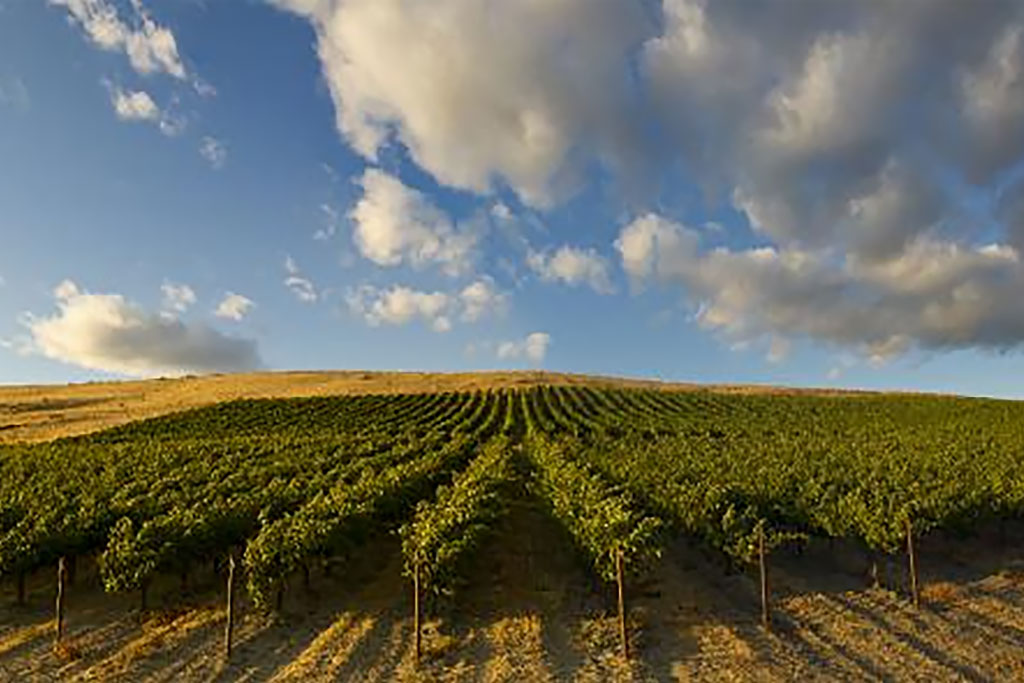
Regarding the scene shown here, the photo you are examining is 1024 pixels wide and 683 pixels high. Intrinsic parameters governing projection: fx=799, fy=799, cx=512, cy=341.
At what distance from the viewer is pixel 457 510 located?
932 inches

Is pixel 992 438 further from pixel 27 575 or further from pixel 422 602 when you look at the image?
pixel 27 575

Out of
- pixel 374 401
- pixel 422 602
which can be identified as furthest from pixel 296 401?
pixel 422 602

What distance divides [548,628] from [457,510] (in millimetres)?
5551

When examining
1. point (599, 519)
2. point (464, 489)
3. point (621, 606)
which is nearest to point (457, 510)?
point (599, 519)

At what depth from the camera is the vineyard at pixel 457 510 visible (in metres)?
20.5

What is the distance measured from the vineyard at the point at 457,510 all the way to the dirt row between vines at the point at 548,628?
0.29 m

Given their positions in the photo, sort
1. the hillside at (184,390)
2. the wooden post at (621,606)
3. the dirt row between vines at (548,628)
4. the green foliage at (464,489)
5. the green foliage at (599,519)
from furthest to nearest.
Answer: the hillside at (184,390) < the green foliage at (464,489) < the green foliage at (599,519) < the wooden post at (621,606) < the dirt row between vines at (548,628)

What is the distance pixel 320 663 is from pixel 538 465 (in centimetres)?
2538

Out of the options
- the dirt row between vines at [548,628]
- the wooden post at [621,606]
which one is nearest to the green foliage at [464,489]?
the wooden post at [621,606]

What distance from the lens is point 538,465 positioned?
42250 mm

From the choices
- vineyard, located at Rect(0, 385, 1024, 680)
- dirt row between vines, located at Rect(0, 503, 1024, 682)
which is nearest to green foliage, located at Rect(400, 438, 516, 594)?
vineyard, located at Rect(0, 385, 1024, 680)

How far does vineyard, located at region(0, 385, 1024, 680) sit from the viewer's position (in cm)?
2053

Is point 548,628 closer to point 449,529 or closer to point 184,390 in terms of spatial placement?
point 449,529

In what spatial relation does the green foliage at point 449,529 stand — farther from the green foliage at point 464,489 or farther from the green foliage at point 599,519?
the green foliage at point 599,519
